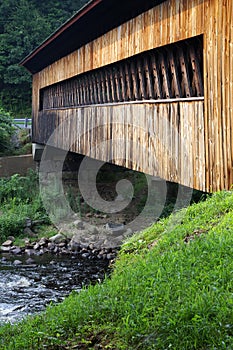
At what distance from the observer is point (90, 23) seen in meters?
10.6

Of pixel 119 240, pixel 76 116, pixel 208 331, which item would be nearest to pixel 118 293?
pixel 208 331

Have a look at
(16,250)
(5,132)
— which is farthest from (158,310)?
(5,132)

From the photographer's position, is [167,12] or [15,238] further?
[15,238]

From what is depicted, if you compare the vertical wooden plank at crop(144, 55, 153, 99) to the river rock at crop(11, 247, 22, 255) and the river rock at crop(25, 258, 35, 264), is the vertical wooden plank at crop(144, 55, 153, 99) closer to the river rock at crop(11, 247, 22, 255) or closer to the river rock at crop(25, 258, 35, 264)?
the river rock at crop(25, 258, 35, 264)

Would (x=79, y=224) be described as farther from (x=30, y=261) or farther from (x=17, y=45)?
(x=17, y=45)

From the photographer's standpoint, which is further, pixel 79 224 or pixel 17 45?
pixel 17 45

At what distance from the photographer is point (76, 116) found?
484 inches

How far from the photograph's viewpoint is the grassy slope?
3.36 metres

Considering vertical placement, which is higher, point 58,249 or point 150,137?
point 150,137

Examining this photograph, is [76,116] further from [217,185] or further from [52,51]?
[217,185]

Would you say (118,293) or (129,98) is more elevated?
(129,98)

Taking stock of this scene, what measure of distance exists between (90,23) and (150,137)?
3889mm

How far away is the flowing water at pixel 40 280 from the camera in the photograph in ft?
22.8

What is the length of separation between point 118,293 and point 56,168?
41.4 feet
